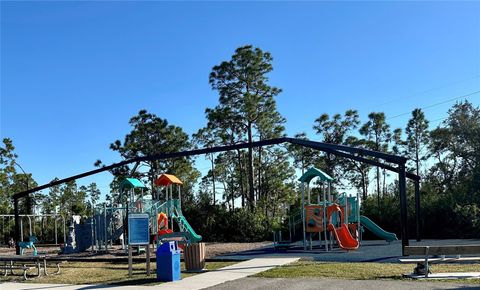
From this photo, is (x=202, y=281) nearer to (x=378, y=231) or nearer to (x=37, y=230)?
(x=378, y=231)

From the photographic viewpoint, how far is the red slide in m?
18.2

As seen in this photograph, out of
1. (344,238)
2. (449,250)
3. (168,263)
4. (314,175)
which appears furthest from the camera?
(314,175)

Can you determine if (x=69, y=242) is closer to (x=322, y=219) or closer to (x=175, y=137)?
(x=322, y=219)

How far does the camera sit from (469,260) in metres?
12.8

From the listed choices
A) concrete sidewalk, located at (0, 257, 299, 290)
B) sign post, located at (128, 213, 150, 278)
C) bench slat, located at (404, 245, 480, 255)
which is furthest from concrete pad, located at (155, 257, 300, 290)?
bench slat, located at (404, 245, 480, 255)

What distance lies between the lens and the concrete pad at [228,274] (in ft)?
36.6

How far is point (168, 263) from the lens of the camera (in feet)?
39.3

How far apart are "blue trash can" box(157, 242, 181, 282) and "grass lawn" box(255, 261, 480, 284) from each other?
195 centimetres

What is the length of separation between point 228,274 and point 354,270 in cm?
306

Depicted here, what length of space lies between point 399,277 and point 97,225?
1544 centimetres

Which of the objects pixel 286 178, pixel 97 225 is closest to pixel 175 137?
pixel 286 178

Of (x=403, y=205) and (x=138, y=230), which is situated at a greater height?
(x=403, y=205)

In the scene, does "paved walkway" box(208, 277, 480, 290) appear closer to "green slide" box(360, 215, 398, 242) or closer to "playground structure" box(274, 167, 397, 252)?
"playground structure" box(274, 167, 397, 252)

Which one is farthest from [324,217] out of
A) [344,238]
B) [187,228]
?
[187,228]
